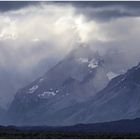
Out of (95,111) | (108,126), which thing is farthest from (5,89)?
(95,111)

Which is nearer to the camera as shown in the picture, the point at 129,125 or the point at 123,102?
the point at 129,125

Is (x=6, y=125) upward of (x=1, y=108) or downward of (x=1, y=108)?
downward

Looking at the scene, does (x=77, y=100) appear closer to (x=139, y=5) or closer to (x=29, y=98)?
(x=29, y=98)

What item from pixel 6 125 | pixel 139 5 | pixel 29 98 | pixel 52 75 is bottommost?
pixel 6 125

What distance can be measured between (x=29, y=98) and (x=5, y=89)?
77296mm

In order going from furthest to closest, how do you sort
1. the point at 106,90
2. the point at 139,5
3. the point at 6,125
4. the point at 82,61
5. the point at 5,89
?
the point at 106,90, the point at 82,61, the point at 6,125, the point at 5,89, the point at 139,5

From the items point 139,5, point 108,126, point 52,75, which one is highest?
point 108,126

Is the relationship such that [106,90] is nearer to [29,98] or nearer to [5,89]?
[29,98]

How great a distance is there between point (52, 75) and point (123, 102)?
101 meters

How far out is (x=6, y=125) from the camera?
77250mm

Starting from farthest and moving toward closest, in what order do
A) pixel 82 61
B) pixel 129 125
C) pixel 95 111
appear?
1. pixel 95 111
2. pixel 129 125
3. pixel 82 61

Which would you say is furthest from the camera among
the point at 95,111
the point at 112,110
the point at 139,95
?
the point at 139,95

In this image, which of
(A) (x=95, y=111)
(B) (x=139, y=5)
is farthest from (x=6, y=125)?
(A) (x=95, y=111)

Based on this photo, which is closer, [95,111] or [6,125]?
[6,125]
